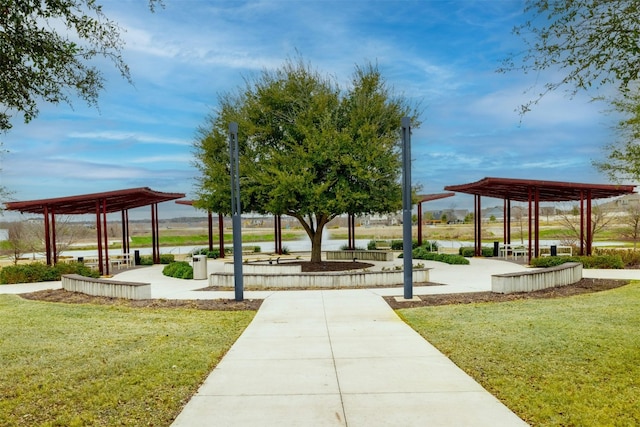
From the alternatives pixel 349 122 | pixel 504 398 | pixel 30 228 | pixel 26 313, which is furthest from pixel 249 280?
pixel 30 228

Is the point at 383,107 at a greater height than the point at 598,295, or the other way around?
the point at 383,107

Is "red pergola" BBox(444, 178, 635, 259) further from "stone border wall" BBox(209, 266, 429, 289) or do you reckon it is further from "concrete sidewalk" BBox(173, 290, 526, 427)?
"concrete sidewalk" BBox(173, 290, 526, 427)

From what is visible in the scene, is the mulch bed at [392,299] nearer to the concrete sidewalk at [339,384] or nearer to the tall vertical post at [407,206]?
the tall vertical post at [407,206]

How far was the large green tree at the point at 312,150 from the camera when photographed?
625 inches

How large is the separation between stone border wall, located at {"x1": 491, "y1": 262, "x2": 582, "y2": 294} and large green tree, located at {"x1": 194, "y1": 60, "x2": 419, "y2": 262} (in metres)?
5.72

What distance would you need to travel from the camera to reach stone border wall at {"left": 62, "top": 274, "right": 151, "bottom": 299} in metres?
11.8

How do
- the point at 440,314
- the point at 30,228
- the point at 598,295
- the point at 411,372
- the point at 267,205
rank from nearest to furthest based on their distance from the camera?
the point at 411,372
the point at 440,314
the point at 598,295
the point at 267,205
the point at 30,228

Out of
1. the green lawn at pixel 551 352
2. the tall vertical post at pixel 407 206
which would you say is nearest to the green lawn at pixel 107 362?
the green lawn at pixel 551 352

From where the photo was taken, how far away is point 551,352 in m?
5.99

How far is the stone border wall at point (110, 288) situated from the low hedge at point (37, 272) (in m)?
3.36

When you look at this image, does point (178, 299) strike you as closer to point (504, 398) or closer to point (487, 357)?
point (487, 357)

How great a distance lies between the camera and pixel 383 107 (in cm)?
1742

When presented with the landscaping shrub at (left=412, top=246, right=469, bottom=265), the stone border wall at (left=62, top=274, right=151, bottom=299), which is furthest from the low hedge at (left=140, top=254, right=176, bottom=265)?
the landscaping shrub at (left=412, top=246, right=469, bottom=265)

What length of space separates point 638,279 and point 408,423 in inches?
549
